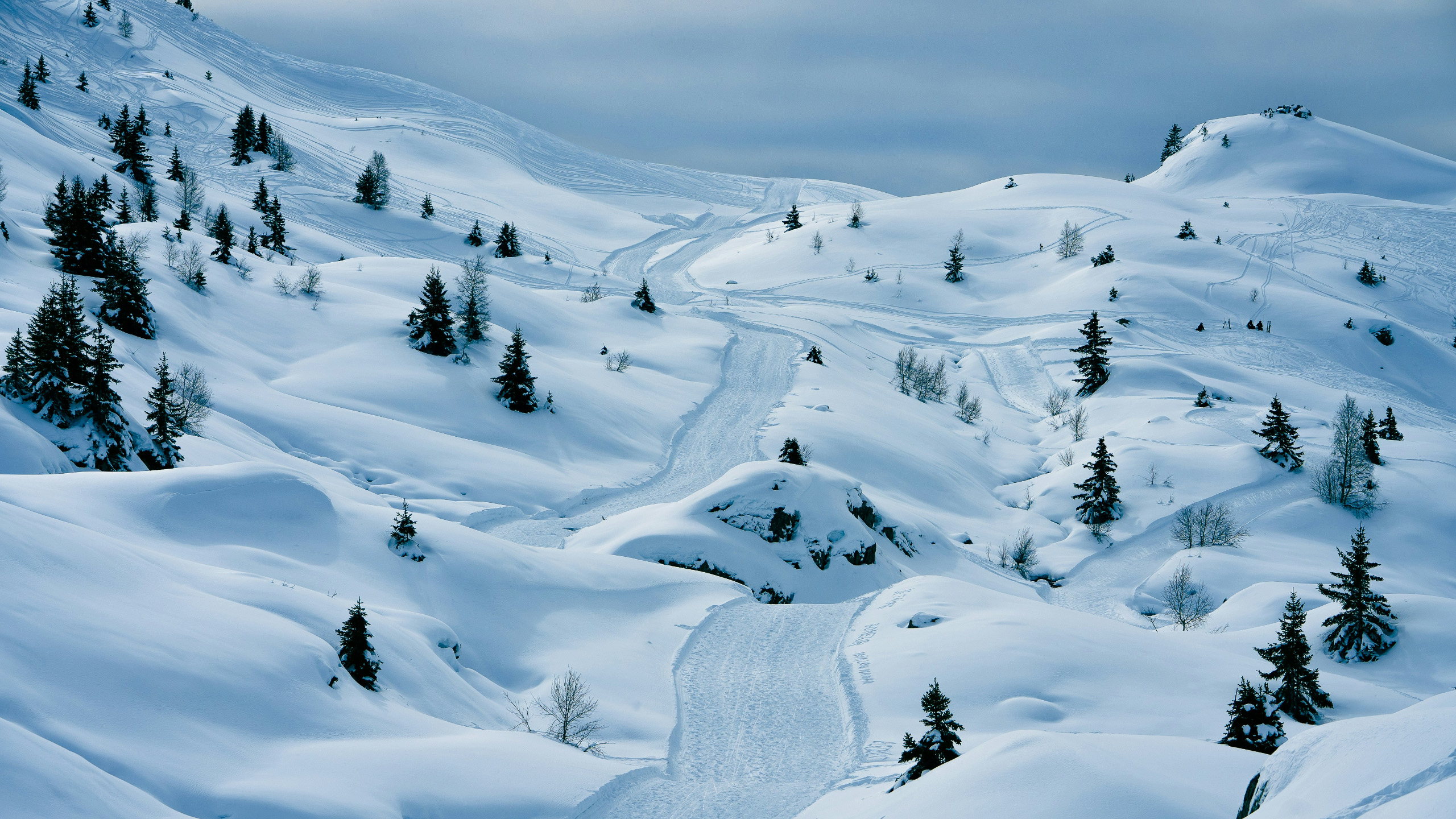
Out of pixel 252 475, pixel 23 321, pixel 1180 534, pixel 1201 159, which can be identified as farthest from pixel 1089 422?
pixel 1201 159

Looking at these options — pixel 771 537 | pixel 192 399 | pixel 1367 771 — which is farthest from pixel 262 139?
pixel 1367 771

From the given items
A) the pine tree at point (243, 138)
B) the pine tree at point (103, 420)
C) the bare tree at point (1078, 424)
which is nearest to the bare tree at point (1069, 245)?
the bare tree at point (1078, 424)

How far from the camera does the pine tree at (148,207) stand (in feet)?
140

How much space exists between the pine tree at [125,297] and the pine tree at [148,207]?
1803 centimetres

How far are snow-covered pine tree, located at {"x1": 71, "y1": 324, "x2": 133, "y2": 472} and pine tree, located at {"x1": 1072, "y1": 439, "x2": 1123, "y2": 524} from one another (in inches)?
1337

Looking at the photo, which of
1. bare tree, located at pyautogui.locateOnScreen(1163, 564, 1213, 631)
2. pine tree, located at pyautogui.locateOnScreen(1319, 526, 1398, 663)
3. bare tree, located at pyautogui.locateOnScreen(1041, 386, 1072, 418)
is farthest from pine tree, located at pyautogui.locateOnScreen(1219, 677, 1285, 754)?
bare tree, located at pyautogui.locateOnScreen(1041, 386, 1072, 418)

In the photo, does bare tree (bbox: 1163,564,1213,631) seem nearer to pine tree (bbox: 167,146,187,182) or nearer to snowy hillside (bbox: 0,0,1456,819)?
snowy hillside (bbox: 0,0,1456,819)

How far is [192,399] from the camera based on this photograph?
77.4 ft

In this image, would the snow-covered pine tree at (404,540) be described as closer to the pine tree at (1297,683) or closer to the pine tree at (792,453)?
the pine tree at (792,453)

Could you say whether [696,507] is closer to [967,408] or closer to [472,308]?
[472,308]

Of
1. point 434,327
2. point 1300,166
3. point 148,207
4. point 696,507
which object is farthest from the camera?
point 1300,166

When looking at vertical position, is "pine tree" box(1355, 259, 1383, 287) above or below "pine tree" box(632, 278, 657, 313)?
above

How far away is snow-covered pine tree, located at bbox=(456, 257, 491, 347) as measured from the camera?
37188 mm

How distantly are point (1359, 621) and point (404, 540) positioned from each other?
81.8ft
